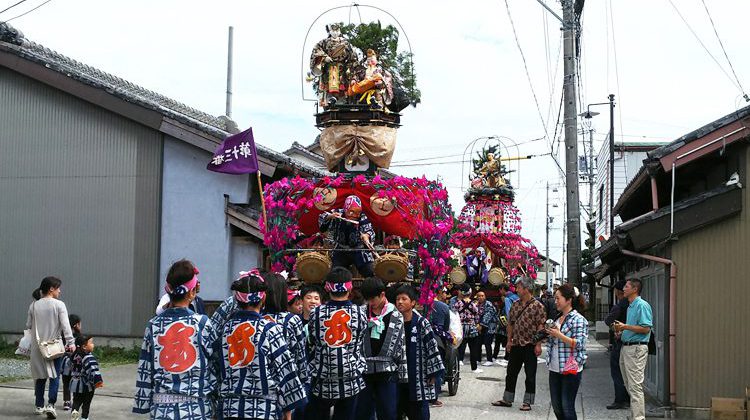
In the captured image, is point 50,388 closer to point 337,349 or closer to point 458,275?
point 337,349

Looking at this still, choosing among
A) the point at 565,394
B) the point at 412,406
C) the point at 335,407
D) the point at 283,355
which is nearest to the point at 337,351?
the point at 335,407

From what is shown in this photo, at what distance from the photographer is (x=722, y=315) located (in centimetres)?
1216

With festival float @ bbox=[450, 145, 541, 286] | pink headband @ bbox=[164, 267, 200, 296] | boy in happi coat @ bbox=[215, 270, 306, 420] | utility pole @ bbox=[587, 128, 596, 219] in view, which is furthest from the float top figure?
utility pole @ bbox=[587, 128, 596, 219]

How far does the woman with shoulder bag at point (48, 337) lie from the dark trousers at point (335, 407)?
4353mm

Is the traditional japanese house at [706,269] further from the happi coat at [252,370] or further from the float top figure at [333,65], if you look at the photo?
the happi coat at [252,370]

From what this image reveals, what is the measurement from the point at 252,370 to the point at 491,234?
21.1 metres

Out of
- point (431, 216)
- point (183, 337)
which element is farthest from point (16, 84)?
point (183, 337)

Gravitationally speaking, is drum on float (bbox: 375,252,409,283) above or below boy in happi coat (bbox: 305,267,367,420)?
above

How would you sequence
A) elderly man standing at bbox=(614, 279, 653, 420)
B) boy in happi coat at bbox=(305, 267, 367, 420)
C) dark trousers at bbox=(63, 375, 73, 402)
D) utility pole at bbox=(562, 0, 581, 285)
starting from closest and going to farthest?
boy in happi coat at bbox=(305, 267, 367, 420)
elderly man standing at bbox=(614, 279, 653, 420)
dark trousers at bbox=(63, 375, 73, 402)
utility pole at bbox=(562, 0, 581, 285)

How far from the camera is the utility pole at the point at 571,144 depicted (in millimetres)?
19906

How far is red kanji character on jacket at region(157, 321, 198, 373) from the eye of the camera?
643 centimetres

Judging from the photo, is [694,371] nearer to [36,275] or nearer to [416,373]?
[416,373]

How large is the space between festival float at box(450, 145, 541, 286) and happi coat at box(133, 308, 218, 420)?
18.9m

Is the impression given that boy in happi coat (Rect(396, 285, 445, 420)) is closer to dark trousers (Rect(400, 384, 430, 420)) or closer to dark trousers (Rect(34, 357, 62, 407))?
dark trousers (Rect(400, 384, 430, 420))
